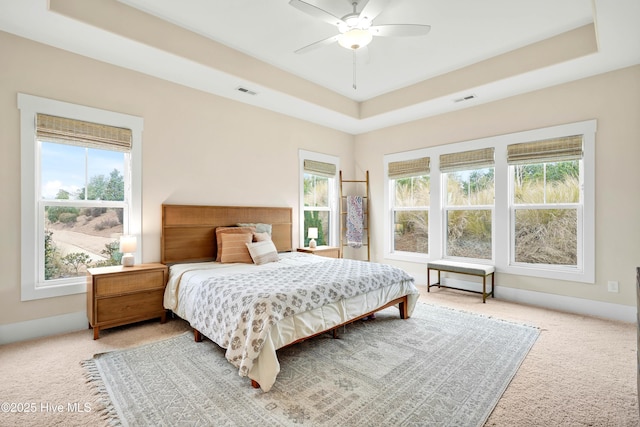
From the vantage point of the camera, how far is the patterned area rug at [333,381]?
187 cm

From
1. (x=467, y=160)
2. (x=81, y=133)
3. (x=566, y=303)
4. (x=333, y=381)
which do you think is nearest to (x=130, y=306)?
(x=81, y=133)

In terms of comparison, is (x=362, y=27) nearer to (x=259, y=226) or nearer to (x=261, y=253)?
(x=261, y=253)

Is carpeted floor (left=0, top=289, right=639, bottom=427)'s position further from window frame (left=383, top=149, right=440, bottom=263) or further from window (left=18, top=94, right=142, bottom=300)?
window frame (left=383, top=149, right=440, bottom=263)

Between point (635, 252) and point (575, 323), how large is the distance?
1.01m

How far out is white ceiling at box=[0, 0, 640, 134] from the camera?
2777 mm

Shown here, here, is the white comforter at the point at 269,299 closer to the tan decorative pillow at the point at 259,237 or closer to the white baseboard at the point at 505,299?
the tan decorative pillow at the point at 259,237

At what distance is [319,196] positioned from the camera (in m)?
5.75

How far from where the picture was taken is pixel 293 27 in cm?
321

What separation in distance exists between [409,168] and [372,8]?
10.5ft

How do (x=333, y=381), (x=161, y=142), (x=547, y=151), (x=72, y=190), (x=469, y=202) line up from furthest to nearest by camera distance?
(x=469, y=202), (x=547, y=151), (x=161, y=142), (x=72, y=190), (x=333, y=381)

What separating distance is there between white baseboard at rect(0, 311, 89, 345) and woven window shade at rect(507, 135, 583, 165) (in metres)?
5.46

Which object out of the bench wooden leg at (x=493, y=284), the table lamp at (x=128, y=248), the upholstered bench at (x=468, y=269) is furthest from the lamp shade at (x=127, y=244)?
the bench wooden leg at (x=493, y=284)

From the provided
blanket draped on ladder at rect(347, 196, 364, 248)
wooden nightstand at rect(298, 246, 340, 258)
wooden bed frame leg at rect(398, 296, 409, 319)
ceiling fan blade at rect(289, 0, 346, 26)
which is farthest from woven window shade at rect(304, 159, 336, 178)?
ceiling fan blade at rect(289, 0, 346, 26)

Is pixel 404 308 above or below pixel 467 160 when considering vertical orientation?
below
